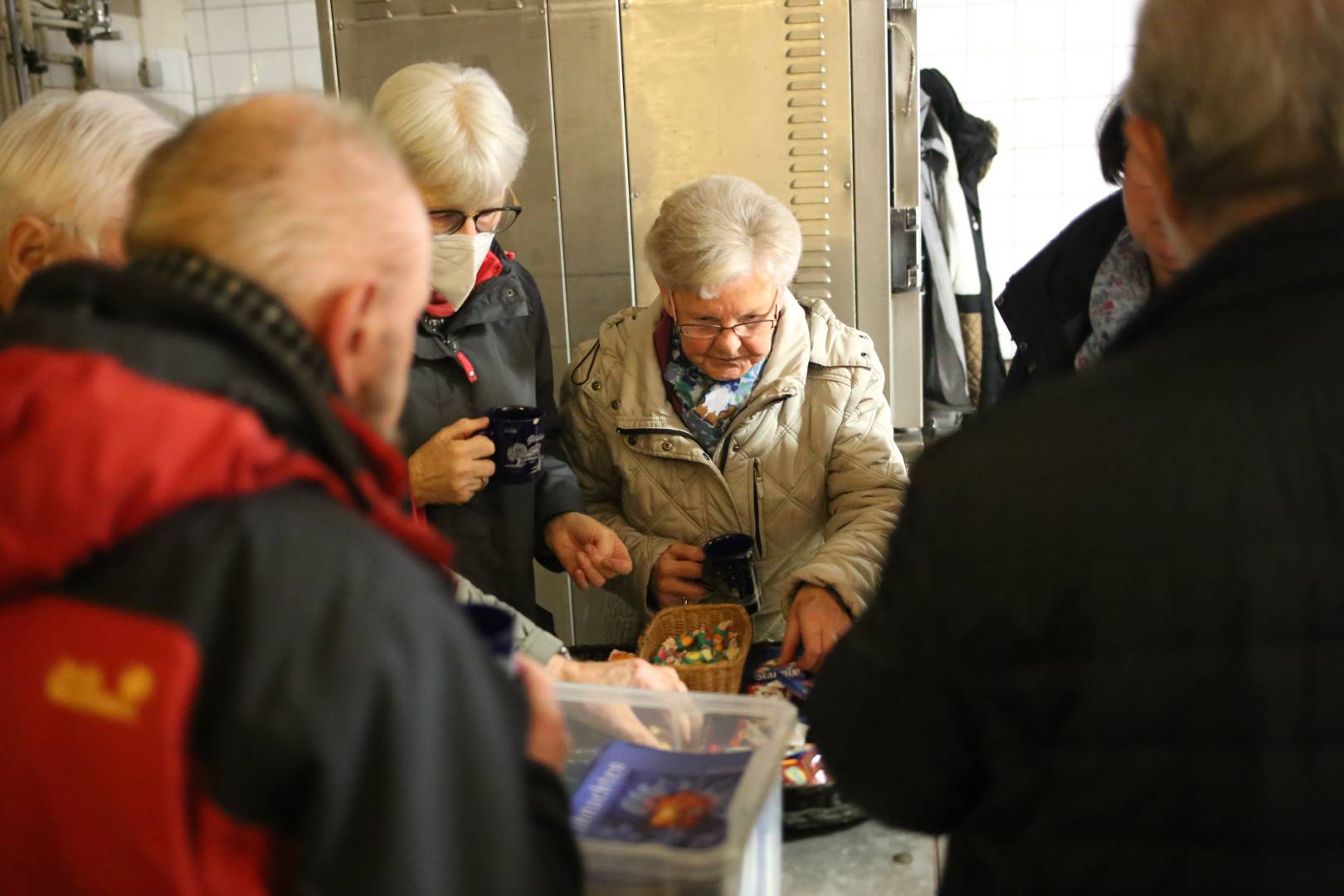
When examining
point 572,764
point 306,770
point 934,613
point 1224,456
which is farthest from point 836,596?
point 306,770

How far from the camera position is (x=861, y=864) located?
56.8 inches

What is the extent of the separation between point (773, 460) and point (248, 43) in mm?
3538

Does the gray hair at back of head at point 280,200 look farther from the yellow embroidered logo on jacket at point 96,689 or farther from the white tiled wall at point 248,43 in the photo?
the white tiled wall at point 248,43

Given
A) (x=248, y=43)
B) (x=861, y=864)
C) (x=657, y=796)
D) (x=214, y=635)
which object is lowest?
(x=861, y=864)

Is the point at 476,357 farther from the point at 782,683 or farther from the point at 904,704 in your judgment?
the point at 904,704

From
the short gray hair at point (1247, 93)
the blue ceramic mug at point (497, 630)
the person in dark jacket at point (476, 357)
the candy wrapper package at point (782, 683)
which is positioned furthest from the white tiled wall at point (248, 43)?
the short gray hair at point (1247, 93)

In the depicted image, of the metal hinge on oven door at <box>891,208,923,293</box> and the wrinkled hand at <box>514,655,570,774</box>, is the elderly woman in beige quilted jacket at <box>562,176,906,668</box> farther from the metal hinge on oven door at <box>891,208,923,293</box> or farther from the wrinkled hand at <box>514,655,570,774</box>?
the wrinkled hand at <box>514,655,570,774</box>

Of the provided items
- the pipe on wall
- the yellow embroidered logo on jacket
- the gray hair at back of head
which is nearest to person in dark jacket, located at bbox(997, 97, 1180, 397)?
the gray hair at back of head

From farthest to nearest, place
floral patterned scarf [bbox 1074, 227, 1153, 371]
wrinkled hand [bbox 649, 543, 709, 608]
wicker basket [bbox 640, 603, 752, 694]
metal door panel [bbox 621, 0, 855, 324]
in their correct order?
1. metal door panel [bbox 621, 0, 855, 324]
2. wrinkled hand [bbox 649, 543, 709, 608]
3. floral patterned scarf [bbox 1074, 227, 1153, 371]
4. wicker basket [bbox 640, 603, 752, 694]

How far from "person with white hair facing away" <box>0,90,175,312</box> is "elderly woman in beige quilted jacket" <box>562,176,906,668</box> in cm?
106

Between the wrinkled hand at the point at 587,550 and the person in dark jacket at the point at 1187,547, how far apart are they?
1167 millimetres

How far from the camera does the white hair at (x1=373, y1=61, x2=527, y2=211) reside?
6.38 ft

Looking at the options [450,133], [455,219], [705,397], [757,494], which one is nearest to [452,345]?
[455,219]

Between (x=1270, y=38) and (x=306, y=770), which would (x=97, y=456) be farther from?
(x=1270, y=38)
